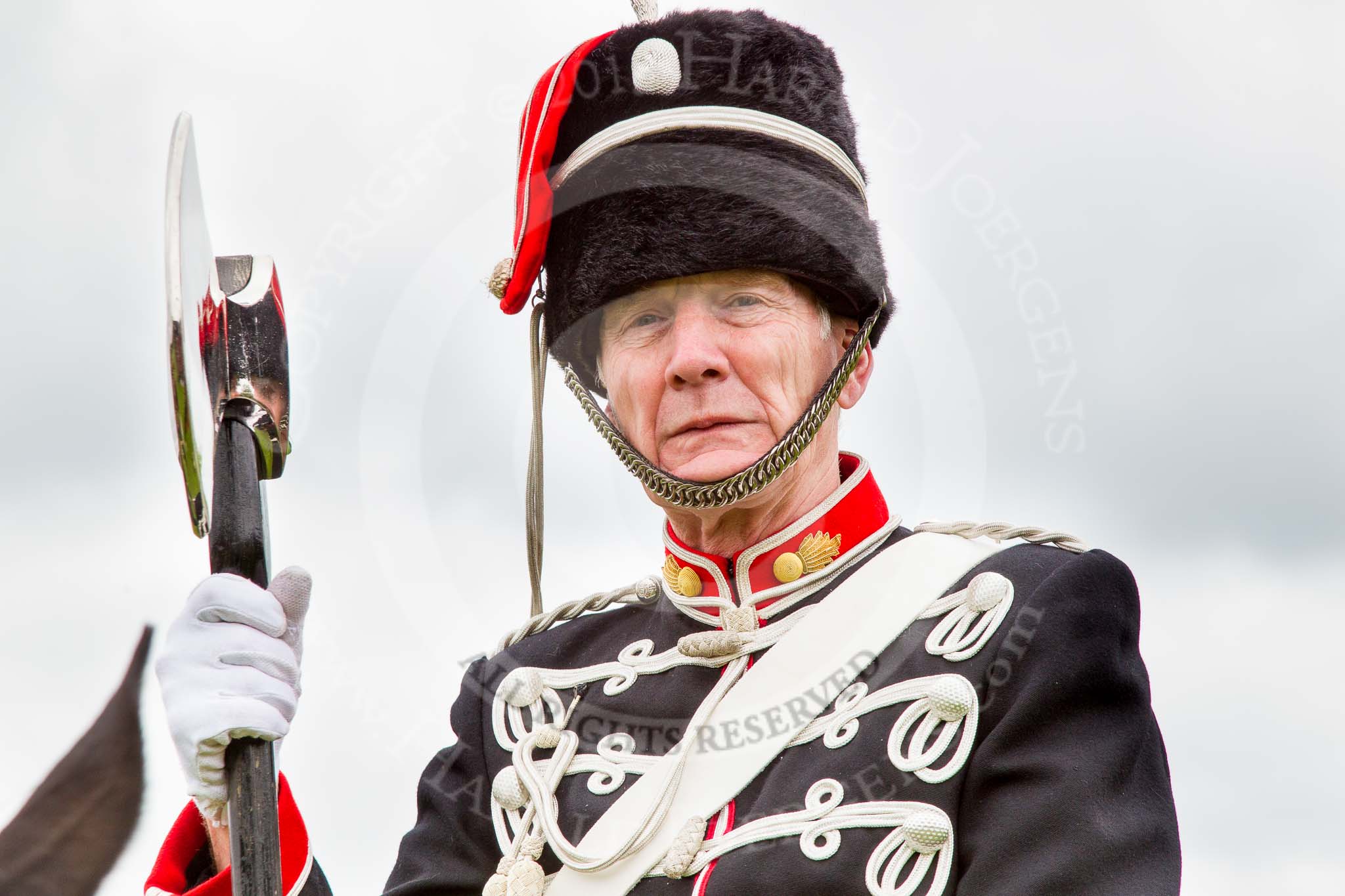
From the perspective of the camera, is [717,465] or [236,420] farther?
[717,465]

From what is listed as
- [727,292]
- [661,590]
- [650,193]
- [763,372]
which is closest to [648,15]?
[650,193]

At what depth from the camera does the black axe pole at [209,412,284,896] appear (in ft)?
9.20

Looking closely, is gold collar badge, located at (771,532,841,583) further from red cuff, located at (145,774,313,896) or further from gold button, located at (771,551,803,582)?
A: red cuff, located at (145,774,313,896)

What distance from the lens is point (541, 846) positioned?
3459 mm

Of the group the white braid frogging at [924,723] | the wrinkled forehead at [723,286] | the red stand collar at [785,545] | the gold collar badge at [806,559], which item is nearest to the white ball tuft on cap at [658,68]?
the wrinkled forehead at [723,286]

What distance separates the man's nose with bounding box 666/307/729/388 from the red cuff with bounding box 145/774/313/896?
1.39 metres

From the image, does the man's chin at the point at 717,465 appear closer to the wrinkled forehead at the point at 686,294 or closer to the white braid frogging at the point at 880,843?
the wrinkled forehead at the point at 686,294

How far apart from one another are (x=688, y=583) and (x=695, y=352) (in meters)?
0.61

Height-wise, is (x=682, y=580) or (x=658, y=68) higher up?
(x=658, y=68)

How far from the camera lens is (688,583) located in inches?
151

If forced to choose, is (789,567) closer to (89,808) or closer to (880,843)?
(880,843)

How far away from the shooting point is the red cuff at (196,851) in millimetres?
3498

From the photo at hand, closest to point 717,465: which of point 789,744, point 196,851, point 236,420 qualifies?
point 789,744

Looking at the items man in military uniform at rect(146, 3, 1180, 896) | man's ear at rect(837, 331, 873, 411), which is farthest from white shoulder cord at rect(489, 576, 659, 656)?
man's ear at rect(837, 331, 873, 411)
